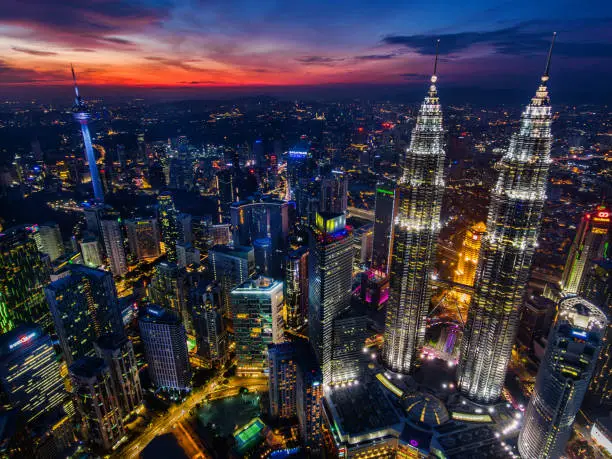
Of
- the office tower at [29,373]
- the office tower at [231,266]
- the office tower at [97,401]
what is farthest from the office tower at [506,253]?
the office tower at [29,373]

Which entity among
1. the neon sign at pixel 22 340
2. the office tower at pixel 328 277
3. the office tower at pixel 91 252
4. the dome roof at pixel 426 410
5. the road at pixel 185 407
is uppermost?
the office tower at pixel 328 277

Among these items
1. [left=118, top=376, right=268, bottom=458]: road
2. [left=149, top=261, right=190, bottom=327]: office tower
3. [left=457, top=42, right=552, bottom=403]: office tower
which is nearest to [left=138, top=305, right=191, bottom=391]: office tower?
[left=118, top=376, right=268, bottom=458]: road

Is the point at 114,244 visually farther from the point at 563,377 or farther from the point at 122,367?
the point at 563,377

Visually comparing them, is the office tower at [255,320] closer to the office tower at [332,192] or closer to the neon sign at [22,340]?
the neon sign at [22,340]

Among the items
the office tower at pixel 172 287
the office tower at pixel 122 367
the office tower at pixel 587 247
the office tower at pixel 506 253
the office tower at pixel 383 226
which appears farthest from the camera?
the office tower at pixel 383 226

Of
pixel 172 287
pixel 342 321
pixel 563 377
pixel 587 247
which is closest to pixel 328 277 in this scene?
pixel 342 321
